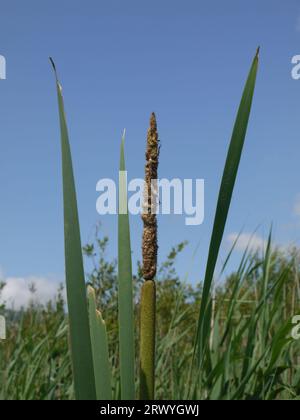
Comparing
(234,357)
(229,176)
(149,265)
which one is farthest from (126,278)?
(234,357)

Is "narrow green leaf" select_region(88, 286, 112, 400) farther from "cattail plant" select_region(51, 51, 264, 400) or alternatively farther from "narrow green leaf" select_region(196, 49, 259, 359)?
"narrow green leaf" select_region(196, 49, 259, 359)

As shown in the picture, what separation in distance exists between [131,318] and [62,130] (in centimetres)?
21

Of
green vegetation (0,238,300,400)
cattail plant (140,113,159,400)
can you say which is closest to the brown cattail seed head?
cattail plant (140,113,159,400)

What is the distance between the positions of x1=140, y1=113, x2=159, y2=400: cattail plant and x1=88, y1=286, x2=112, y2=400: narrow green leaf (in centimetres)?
6

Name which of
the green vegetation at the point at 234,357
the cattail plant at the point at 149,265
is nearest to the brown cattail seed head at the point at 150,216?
the cattail plant at the point at 149,265

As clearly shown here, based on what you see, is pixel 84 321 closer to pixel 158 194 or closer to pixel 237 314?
pixel 158 194

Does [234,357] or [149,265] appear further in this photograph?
[234,357]

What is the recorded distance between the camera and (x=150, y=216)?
62 centimetres

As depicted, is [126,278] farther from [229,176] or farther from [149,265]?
[229,176]

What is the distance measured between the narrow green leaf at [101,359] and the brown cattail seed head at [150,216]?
0.09 meters

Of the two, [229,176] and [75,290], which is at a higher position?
[229,176]

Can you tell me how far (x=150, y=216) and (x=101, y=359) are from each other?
0.17m

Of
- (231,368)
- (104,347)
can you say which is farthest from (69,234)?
(231,368)
